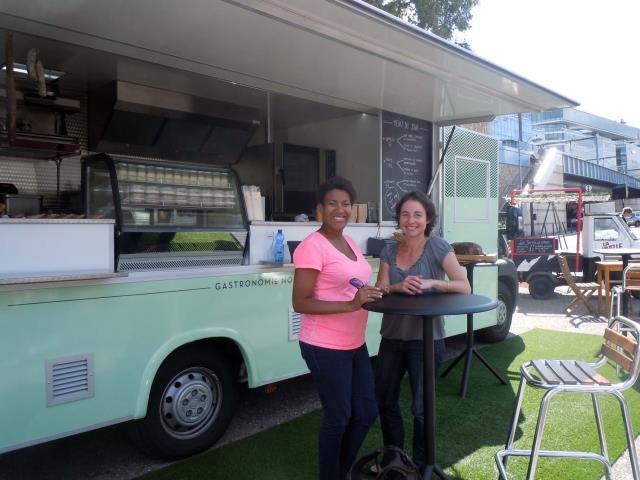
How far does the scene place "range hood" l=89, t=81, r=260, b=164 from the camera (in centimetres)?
446

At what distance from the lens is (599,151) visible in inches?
1770

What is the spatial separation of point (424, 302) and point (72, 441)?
2.82 m

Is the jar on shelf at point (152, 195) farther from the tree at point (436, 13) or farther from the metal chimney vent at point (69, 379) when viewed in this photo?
the tree at point (436, 13)

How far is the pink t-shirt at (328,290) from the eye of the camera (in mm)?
2375

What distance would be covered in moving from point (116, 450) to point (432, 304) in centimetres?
254

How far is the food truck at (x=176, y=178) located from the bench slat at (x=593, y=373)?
192 centimetres

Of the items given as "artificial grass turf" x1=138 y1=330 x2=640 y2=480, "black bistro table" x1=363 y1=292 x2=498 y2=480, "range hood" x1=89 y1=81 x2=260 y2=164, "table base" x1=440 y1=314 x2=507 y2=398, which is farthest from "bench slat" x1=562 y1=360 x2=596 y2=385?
"range hood" x1=89 y1=81 x2=260 y2=164

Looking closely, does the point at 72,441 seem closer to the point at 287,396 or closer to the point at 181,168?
the point at 287,396

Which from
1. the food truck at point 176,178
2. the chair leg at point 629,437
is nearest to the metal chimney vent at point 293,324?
the food truck at point 176,178

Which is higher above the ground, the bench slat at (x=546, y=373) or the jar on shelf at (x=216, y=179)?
the jar on shelf at (x=216, y=179)

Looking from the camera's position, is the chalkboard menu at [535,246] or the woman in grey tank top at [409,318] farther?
the chalkboard menu at [535,246]

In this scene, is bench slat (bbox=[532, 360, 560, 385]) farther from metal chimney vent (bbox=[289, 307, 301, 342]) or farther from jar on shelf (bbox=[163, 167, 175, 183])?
jar on shelf (bbox=[163, 167, 175, 183])

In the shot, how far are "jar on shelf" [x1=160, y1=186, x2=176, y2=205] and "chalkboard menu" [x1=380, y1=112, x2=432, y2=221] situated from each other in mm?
2248

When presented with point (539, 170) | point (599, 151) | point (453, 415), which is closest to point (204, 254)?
point (453, 415)
